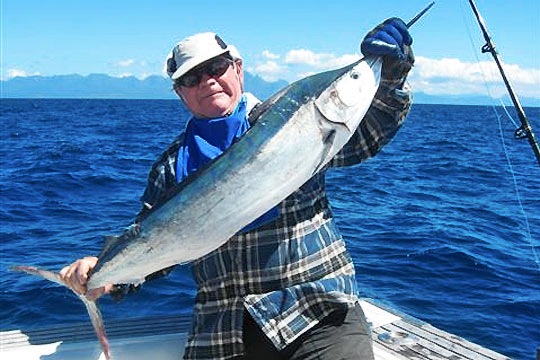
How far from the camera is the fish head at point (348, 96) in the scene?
2342 millimetres

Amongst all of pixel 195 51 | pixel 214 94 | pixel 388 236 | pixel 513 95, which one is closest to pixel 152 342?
pixel 214 94

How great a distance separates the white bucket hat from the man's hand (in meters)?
0.95

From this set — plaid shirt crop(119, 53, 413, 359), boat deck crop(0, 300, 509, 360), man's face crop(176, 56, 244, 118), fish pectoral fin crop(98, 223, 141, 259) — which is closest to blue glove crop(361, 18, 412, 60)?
plaid shirt crop(119, 53, 413, 359)

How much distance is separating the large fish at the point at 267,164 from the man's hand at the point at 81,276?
416 mm

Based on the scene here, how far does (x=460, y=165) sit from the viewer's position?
60.9 feet

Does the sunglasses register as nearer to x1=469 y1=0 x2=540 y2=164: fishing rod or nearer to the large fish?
the large fish

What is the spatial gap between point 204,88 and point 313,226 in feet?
2.66

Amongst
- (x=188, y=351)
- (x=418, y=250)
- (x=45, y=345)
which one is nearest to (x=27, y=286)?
(x=45, y=345)

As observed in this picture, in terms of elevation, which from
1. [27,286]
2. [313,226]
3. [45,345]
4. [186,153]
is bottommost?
[27,286]

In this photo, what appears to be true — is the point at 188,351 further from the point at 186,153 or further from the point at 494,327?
the point at 494,327

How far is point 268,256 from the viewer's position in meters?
2.68

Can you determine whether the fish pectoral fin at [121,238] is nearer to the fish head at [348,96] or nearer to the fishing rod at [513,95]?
the fish head at [348,96]

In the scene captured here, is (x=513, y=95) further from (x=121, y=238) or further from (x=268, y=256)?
(x=121, y=238)

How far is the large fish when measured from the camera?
7.68 feet
